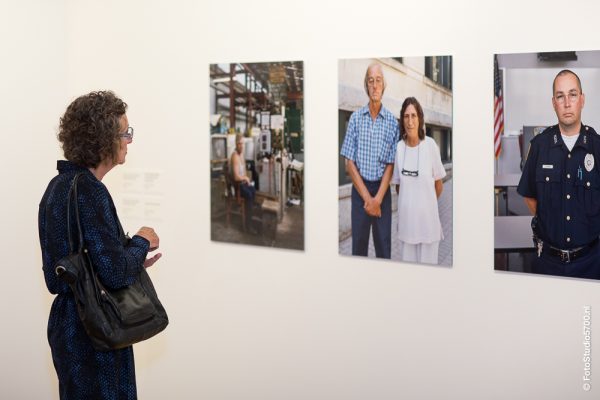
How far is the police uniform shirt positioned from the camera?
2713 millimetres

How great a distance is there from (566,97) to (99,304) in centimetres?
198

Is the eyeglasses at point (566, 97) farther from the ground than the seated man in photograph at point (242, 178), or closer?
farther from the ground

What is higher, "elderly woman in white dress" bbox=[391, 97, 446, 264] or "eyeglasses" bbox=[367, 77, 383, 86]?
"eyeglasses" bbox=[367, 77, 383, 86]

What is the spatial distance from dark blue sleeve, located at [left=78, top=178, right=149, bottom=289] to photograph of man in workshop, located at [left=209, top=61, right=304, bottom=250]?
124cm

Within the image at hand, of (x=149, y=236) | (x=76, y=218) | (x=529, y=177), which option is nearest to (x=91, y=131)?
(x=76, y=218)

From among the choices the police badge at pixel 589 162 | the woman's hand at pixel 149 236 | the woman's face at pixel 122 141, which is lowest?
the woman's hand at pixel 149 236

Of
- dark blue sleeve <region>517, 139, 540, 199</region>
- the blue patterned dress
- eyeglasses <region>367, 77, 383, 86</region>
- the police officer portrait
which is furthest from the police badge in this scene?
the blue patterned dress

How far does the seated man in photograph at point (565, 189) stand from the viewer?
107 inches

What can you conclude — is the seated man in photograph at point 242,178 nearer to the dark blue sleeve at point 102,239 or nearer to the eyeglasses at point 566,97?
the dark blue sleeve at point 102,239

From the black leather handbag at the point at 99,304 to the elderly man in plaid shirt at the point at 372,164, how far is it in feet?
4.12

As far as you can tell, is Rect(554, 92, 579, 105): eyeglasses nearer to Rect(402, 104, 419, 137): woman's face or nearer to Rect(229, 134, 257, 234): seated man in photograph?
Rect(402, 104, 419, 137): woman's face

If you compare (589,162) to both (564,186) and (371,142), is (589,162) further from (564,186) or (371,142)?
(371,142)

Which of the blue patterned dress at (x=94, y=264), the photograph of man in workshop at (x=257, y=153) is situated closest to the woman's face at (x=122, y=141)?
the blue patterned dress at (x=94, y=264)

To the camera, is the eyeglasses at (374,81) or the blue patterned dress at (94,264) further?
the eyeglasses at (374,81)
